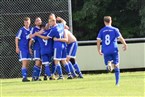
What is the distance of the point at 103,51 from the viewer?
1611 cm

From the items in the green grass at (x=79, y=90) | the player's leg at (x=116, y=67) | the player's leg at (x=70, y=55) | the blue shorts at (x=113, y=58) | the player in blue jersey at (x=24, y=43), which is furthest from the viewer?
the player in blue jersey at (x=24, y=43)

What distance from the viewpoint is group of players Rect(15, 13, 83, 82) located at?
18734mm

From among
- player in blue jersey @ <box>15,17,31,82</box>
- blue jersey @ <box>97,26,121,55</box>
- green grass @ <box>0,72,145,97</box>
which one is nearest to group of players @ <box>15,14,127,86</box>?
player in blue jersey @ <box>15,17,31,82</box>

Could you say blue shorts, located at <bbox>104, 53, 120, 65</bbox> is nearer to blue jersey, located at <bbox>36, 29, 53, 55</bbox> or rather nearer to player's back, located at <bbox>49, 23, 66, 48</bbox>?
player's back, located at <bbox>49, 23, 66, 48</bbox>

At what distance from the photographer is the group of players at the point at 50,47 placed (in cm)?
1873

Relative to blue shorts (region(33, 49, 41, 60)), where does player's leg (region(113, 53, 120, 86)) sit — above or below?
above

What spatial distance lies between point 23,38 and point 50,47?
1.07m

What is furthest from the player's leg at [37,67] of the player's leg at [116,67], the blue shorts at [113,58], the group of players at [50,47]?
the player's leg at [116,67]

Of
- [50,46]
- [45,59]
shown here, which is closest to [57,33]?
[50,46]

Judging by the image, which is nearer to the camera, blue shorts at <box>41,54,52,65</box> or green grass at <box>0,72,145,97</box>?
green grass at <box>0,72,145,97</box>

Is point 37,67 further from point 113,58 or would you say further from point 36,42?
point 113,58

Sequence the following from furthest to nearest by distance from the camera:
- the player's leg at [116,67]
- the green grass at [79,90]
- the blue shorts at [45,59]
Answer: the blue shorts at [45,59] < the player's leg at [116,67] < the green grass at [79,90]

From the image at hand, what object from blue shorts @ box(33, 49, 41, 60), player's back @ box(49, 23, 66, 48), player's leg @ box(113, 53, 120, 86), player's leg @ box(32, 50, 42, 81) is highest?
player's back @ box(49, 23, 66, 48)

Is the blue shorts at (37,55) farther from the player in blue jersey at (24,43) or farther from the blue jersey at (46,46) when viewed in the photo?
the blue jersey at (46,46)
